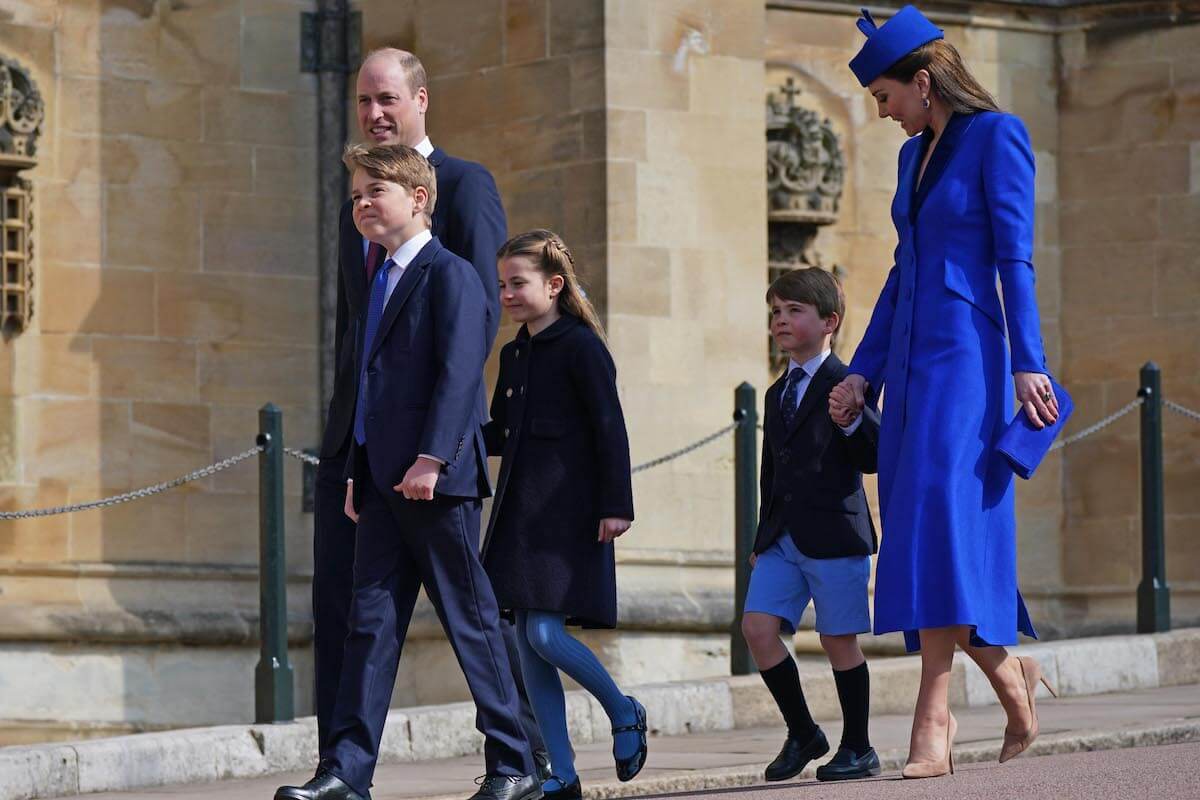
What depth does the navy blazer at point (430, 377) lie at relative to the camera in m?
5.96

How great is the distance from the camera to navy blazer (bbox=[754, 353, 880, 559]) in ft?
22.3

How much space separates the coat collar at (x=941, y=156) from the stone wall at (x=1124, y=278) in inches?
252

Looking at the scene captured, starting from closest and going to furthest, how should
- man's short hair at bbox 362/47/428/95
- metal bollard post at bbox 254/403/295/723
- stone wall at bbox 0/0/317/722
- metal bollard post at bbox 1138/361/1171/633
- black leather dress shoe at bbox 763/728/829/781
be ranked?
man's short hair at bbox 362/47/428/95, black leather dress shoe at bbox 763/728/829/781, metal bollard post at bbox 254/403/295/723, metal bollard post at bbox 1138/361/1171/633, stone wall at bbox 0/0/317/722

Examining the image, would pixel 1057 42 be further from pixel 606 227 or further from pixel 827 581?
pixel 827 581

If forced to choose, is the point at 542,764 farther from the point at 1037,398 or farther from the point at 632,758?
the point at 1037,398

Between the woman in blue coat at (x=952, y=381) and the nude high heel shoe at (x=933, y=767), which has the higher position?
the woman in blue coat at (x=952, y=381)

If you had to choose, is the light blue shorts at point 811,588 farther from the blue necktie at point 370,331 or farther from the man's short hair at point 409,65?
the man's short hair at point 409,65

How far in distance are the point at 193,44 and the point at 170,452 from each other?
174cm

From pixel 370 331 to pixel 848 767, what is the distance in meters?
1.65

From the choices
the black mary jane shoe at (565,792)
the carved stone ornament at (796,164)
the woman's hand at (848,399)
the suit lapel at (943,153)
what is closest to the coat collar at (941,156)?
the suit lapel at (943,153)

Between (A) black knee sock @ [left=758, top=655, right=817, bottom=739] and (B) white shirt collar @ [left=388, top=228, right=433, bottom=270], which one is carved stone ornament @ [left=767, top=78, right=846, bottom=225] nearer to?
(A) black knee sock @ [left=758, top=655, right=817, bottom=739]

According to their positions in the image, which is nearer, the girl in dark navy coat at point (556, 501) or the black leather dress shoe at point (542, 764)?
the girl in dark navy coat at point (556, 501)

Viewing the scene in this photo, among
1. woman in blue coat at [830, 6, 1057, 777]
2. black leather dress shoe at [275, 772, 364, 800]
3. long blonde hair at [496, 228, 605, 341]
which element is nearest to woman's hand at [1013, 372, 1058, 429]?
woman in blue coat at [830, 6, 1057, 777]

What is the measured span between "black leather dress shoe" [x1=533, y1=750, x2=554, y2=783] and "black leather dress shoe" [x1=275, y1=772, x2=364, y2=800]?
0.79 meters
